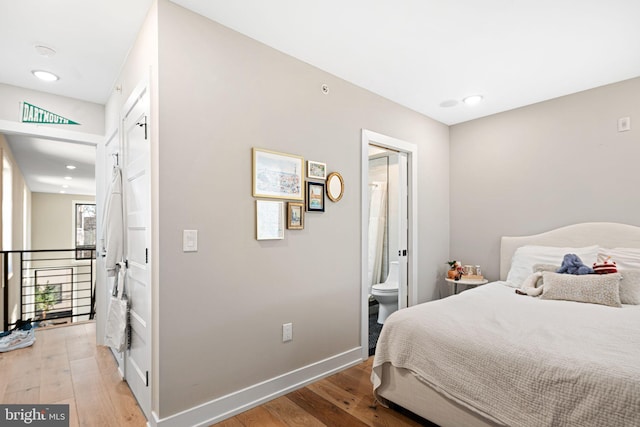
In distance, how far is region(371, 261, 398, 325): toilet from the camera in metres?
3.76

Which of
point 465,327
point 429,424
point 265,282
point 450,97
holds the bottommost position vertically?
point 429,424

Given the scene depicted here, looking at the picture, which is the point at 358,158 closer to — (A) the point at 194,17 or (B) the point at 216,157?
(B) the point at 216,157

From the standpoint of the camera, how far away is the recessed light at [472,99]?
322 centimetres

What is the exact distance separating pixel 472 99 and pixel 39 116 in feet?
13.8

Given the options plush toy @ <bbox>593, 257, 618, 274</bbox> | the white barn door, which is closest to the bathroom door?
plush toy @ <bbox>593, 257, 618, 274</bbox>

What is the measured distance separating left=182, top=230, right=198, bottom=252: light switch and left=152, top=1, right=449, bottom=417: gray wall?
0.03 metres

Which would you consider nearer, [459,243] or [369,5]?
[369,5]

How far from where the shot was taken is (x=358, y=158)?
117 inches

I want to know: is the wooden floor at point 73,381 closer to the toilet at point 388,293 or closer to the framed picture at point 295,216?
the framed picture at point 295,216

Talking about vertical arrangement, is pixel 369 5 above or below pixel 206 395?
Answer: above

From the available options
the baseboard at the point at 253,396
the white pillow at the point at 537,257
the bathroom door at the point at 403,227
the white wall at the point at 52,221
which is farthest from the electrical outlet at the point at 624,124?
the white wall at the point at 52,221

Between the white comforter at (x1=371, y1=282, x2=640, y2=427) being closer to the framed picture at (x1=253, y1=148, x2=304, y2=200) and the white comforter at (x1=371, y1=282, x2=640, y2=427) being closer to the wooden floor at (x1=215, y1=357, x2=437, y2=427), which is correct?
the wooden floor at (x1=215, y1=357, x2=437, y2=427)

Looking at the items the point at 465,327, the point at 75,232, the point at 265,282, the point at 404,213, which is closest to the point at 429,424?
the point at 465,327

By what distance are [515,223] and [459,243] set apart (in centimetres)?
68
